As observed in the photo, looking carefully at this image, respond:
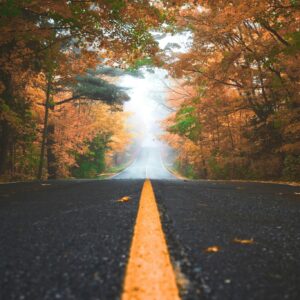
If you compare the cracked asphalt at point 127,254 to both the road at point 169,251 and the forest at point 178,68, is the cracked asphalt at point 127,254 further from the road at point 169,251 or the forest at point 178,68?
the forest at point 178,68

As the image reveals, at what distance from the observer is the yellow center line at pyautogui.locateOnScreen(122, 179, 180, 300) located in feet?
3.67

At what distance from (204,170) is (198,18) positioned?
16.2 m

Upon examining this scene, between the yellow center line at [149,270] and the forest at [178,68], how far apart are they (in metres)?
6.37

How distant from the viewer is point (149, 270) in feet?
4.36

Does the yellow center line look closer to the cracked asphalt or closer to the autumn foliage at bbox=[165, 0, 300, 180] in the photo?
the cracked asphalt

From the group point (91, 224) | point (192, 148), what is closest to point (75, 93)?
point (192, 148)

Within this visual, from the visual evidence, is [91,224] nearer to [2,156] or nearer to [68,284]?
[68,284]

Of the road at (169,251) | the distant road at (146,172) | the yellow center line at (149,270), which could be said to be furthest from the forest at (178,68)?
the distant road at (146,172)

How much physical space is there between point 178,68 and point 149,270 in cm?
1374

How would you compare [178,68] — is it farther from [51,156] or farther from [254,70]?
[51,156]

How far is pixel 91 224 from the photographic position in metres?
2.41

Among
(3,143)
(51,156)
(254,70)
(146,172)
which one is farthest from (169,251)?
(146,172)

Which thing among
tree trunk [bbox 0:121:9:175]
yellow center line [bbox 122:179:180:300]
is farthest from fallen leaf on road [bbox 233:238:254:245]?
tree trunk [bbox 0:121:9:175]

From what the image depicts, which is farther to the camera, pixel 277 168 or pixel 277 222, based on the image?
pixel 277 168
